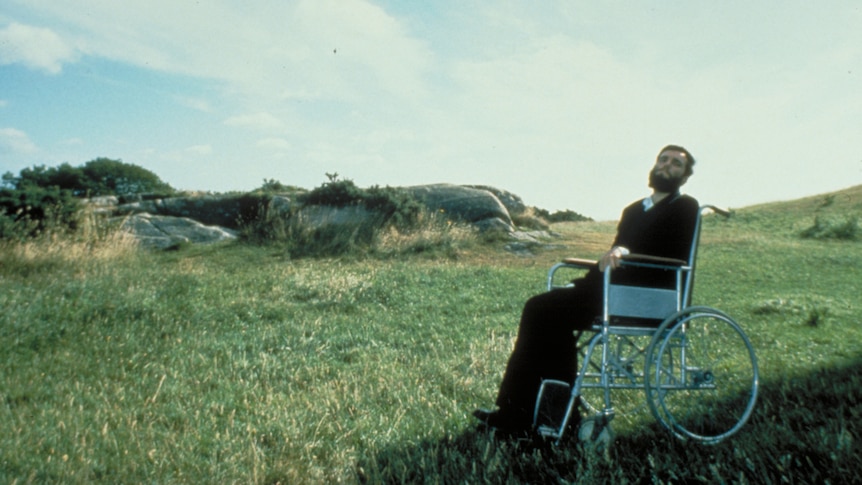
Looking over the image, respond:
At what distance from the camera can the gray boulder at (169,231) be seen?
1591cm

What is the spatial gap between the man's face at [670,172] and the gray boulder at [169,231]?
44.8 ft

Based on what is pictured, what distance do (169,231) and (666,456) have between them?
51.3 feet

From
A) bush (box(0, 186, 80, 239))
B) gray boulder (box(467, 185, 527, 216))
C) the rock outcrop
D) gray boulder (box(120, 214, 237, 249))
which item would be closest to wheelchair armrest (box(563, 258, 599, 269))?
bush (box(0, 186, 80, 239))

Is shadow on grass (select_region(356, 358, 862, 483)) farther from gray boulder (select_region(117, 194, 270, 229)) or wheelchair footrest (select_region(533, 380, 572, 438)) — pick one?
gray boulder (select_region(117, 194, 270, 229))

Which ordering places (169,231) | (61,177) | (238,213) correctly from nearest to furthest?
(169,231) → (238,213) → (61,177)

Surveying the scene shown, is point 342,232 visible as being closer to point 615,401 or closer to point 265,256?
point 265,256

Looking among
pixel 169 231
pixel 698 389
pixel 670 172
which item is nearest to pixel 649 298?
pixel 698 389

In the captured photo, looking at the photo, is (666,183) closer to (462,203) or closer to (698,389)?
→ (698,389)

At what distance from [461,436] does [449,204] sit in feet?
50.1

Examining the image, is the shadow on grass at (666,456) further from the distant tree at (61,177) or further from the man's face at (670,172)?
the distant tree at (61,177)

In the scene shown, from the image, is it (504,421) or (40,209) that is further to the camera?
(40,209)

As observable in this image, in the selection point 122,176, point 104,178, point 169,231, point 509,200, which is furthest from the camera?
point 122,176

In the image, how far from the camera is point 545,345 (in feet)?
11.6

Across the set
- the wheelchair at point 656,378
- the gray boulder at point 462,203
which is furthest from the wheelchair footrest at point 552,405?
the gray boulder at point 462,203
